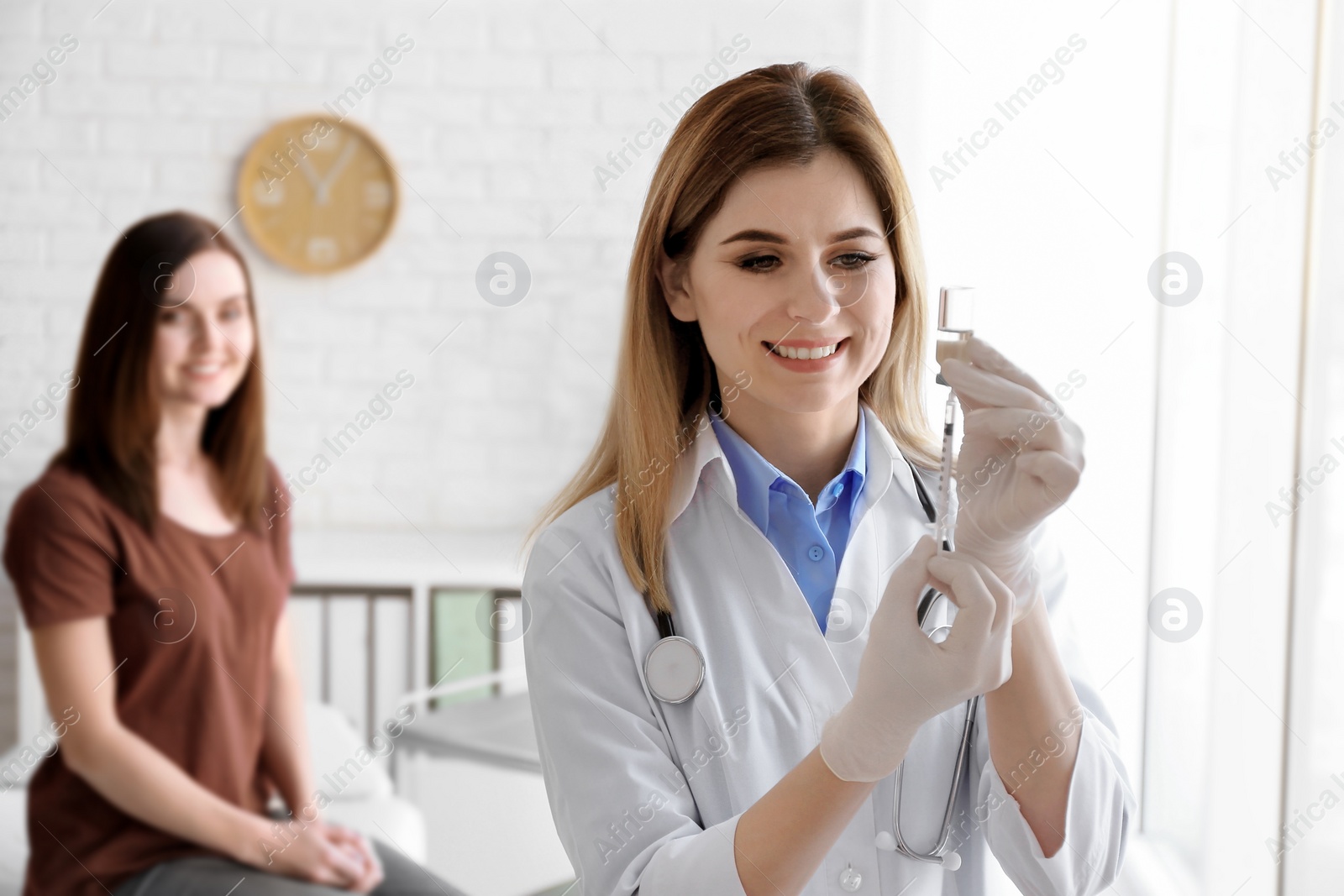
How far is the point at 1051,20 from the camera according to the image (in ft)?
5.13

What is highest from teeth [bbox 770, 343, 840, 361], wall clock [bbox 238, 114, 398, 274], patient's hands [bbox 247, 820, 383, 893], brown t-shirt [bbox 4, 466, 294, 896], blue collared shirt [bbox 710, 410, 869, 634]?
wall clock [bbox 238, 114, 398, 274]

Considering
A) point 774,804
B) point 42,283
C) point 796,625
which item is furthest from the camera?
point 42,283

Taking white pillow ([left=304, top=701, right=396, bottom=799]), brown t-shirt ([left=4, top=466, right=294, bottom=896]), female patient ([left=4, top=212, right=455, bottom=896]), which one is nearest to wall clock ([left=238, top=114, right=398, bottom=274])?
female patient ([left=4, top=212, right=455, bottom=896])

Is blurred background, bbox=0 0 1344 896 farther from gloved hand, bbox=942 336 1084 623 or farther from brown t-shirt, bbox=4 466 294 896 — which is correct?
gloved hand, bbox=942 336 1084 623

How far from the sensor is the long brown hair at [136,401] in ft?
5.03

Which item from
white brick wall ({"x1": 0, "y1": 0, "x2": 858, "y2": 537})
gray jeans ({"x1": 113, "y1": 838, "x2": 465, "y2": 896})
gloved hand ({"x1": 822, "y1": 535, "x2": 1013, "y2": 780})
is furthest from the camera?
white brick wall ({"x1": 0, "y1": 0, "x2": 858, "y2": 537})

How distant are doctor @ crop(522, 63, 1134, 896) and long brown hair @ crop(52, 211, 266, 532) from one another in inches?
39.3

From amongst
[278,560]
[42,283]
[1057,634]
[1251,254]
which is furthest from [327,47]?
[1057,634]

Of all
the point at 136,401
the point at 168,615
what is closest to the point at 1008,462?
the point at 168,615

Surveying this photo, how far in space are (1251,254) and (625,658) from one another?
858 millimetres

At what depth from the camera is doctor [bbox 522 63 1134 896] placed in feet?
1.93

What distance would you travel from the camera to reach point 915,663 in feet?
1.92

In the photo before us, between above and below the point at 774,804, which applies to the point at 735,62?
above

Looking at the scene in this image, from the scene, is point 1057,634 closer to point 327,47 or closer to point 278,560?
point 278,560
